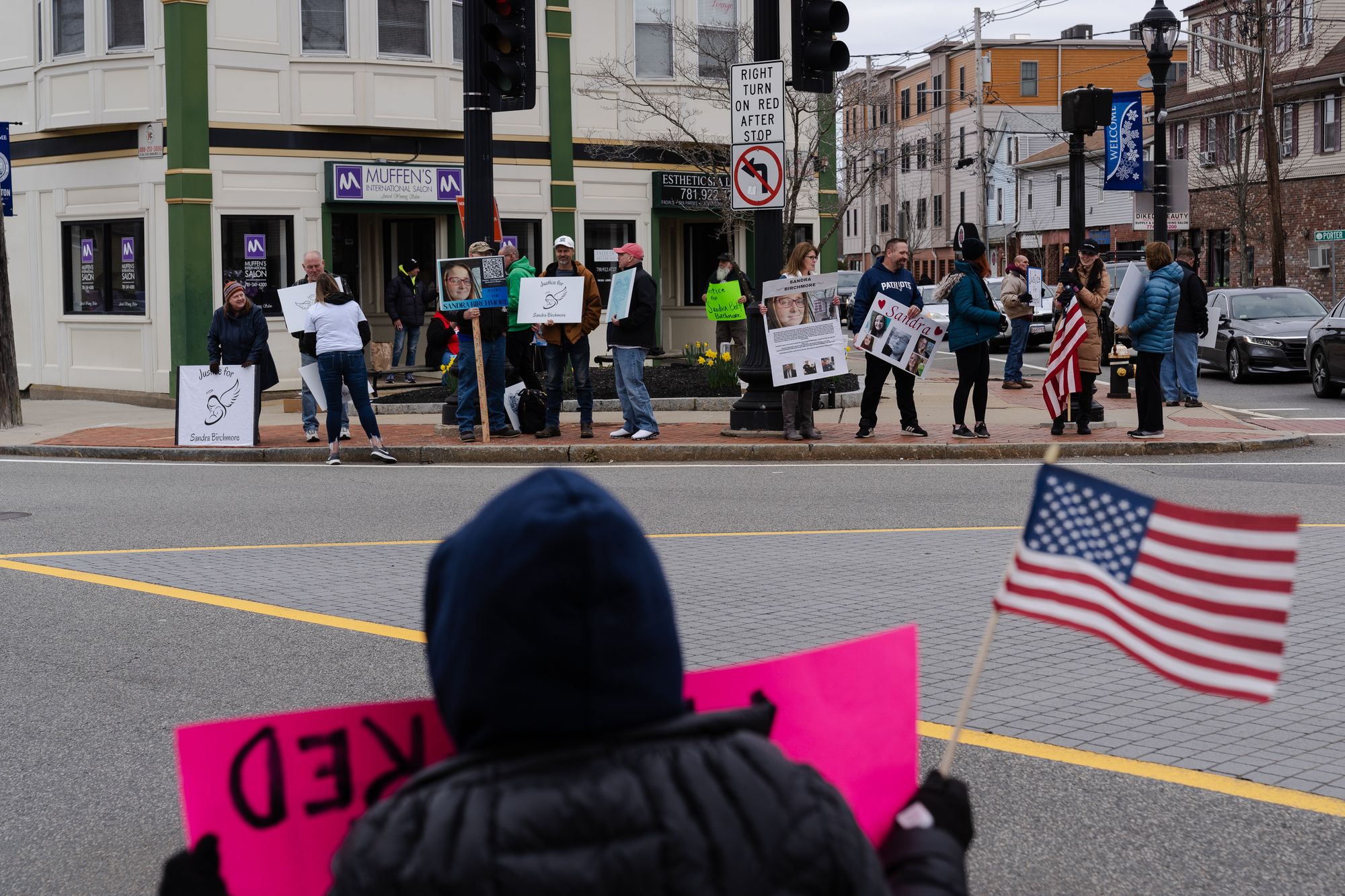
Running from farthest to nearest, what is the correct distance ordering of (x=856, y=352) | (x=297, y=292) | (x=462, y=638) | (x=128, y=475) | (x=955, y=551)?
(x=856, y=352), (x=297, y=292), (x=128, y=475), (x=955, y=551), (x=462, y=638)

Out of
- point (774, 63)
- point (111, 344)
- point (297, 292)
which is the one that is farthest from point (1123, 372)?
point (111, 344)

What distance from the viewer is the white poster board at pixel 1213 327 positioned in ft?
87.1

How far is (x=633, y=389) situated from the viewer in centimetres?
1599

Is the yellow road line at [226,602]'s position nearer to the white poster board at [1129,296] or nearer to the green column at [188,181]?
the white poster board at [1129,296]

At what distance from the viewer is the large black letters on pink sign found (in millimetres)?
2215

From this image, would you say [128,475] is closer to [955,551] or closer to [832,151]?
[955,551]

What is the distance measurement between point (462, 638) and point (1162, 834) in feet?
10.9

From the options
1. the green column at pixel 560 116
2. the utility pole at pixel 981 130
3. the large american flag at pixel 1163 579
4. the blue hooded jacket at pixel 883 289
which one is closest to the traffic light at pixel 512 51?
the blue hooded jacket at pixel 883 289

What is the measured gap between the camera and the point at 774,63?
52.1 feet

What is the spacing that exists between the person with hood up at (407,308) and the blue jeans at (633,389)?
26.0 ft

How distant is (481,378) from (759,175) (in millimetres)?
3551

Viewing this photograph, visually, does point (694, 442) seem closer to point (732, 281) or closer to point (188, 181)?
point (732, 281)

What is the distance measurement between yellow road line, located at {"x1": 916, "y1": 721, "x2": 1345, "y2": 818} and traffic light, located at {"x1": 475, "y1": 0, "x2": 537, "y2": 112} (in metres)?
11.3

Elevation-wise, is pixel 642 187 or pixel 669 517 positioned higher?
pixel 642 187
